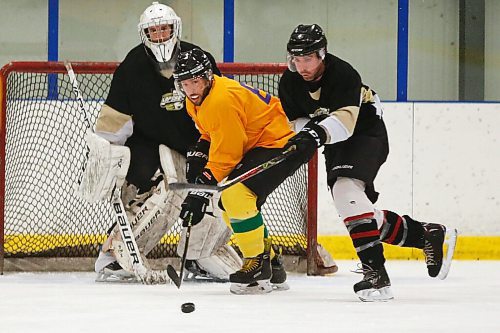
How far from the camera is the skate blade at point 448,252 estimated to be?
4.05m

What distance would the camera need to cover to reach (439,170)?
5559 millimetres

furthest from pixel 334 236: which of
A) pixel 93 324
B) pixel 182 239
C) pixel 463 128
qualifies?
pixel 93 324

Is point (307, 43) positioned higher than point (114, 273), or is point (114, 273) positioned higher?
point (307, 43)

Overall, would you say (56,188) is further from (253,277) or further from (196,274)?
(253,277)

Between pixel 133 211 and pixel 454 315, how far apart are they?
1595mm

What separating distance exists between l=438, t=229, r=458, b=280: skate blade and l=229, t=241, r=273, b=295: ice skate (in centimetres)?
65

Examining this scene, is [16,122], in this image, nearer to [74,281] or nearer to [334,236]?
[74,281]

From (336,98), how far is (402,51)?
2.66 metres

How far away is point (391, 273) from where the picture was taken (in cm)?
468

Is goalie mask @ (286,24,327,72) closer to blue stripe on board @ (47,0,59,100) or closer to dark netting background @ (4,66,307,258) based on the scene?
dark netting background @ (4,66,307,258)

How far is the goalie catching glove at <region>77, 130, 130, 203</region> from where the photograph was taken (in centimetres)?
424

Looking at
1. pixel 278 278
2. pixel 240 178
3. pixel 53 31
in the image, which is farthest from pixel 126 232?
pixel 53 31

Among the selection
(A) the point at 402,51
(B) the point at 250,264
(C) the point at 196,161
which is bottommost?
(B) the point at 250,264

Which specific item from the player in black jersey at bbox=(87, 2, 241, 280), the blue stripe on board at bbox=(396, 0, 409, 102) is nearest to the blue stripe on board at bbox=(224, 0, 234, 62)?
the blue stripe on board at bbox=(396, 0, 409, 102)
